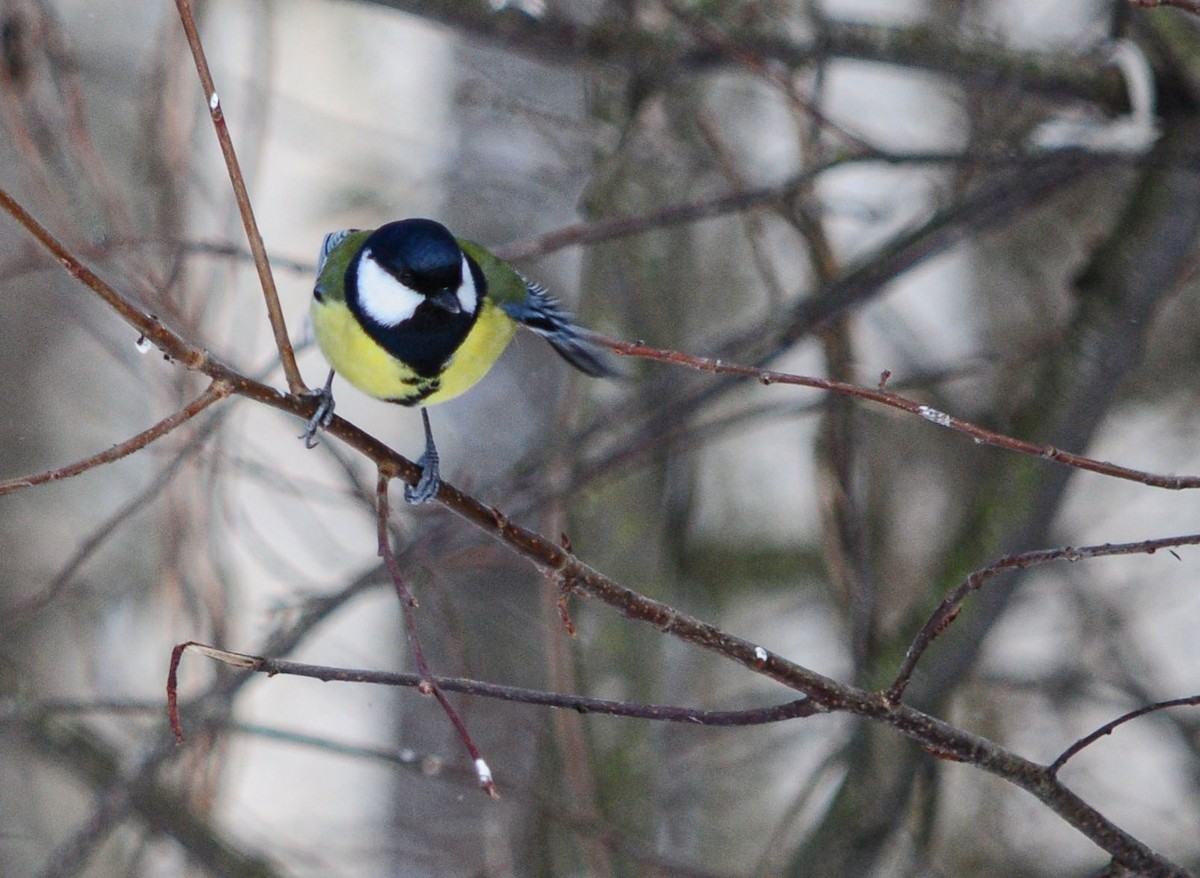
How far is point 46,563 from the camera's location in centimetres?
525

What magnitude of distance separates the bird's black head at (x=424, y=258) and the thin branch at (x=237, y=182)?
0.62 metres

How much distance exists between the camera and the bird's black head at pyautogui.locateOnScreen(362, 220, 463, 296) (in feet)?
5.93

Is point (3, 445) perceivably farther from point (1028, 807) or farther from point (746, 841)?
point (1028, 807)

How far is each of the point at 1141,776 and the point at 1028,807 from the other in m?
1.08

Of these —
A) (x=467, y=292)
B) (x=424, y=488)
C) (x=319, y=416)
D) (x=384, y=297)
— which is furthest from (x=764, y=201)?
(x=319, y=416)

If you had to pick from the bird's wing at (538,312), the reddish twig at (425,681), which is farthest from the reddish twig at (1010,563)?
the bird's wing at (538,312)

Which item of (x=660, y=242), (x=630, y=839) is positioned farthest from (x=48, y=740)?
(x=660, y=242)

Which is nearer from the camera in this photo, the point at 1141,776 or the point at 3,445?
the point at 1141,776

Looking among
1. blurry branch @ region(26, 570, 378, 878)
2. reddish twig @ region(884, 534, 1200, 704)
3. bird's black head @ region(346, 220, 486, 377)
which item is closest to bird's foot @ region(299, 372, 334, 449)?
bird's black head @ region(346, 220, 486, 377)

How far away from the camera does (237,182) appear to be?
1072mm

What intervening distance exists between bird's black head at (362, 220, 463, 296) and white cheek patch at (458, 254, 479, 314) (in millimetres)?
26

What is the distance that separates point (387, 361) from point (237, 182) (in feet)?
2.49

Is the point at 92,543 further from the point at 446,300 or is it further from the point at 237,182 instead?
the point at 237,182

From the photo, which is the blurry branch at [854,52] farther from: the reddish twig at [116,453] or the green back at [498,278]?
the reddish twig at [116,453]
